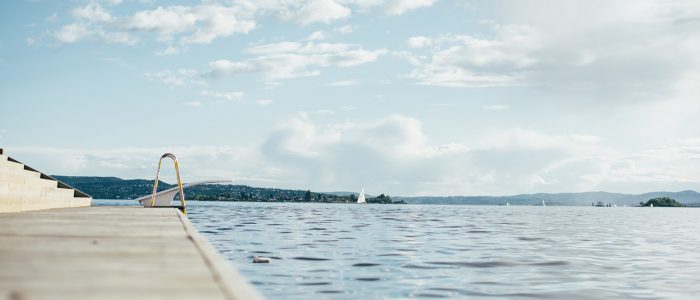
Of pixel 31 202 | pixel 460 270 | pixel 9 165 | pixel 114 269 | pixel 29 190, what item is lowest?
pixel 460 270

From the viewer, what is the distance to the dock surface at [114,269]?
472cm

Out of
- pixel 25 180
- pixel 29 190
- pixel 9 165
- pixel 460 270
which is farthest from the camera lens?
pixel 25 180

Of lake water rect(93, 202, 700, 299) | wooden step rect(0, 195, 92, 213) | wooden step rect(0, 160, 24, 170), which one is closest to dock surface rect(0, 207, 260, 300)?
lake water rect(93, 202, 700, 299)

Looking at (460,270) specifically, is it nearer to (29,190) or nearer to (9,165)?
(29,190)

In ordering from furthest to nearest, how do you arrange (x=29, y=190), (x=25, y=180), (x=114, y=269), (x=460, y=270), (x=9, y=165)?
(x=25, y=180), (x=29, y=190), (x=9, y=165), (x=460, y=270), (x=114, y=269)

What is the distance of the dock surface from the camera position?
4.72 meters

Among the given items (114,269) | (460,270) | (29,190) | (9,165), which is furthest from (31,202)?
(114,269)

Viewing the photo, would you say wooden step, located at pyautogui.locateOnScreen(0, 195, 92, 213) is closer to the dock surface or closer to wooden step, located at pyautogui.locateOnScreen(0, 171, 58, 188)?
wooden step, located at pyautogui.locateOnScreen(0, 171, 58, 188)

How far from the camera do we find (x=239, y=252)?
21.0 meters

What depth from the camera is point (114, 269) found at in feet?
19.7

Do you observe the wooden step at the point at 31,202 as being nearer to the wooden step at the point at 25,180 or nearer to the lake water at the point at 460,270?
the wooden step at the point at 25,180

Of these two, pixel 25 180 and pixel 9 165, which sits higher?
pixel 9 165

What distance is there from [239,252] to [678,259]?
49.1ft

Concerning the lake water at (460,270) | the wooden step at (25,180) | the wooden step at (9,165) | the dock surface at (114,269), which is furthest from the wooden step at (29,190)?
the dock surface at (114,269)
